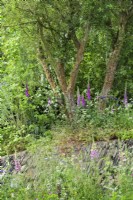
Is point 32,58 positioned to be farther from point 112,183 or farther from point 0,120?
point 112,183

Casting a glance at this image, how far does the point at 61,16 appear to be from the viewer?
681 cm

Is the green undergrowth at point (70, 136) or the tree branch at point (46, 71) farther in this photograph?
the tree branch at point (46, 71)

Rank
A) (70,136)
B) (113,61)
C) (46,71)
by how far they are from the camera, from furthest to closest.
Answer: (46,71) < (113,61) < (70,136)

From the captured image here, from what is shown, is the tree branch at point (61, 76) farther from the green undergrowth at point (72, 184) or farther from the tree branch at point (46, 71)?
the green undergrowth at point (72, 184)

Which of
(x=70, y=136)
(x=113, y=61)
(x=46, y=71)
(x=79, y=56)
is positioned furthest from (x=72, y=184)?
(x=46, y=71)

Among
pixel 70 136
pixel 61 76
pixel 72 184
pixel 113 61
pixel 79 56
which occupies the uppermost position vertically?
pixel 79 56

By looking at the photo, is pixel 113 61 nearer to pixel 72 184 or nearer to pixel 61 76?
pixel 61 76

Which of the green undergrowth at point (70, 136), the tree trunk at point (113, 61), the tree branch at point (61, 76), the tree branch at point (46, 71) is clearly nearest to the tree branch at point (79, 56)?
the tree branch at point (61, 76)

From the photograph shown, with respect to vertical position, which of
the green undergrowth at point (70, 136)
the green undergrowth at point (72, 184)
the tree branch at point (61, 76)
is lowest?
the green undergrowth at point (72, 184)

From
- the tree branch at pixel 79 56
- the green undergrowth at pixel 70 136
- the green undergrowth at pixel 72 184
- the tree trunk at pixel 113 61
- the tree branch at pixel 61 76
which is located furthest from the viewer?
the tree branch at pixel 61 76

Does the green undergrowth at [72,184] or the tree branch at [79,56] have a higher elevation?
the tree branch at [79,56]

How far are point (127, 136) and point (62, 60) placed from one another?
2.32 meters

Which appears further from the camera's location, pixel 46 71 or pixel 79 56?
pixel 46 71

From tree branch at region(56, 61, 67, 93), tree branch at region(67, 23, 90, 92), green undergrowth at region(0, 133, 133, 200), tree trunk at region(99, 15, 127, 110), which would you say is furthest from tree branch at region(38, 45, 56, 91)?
green undergrowth at region(0, 133, 133, 200)
